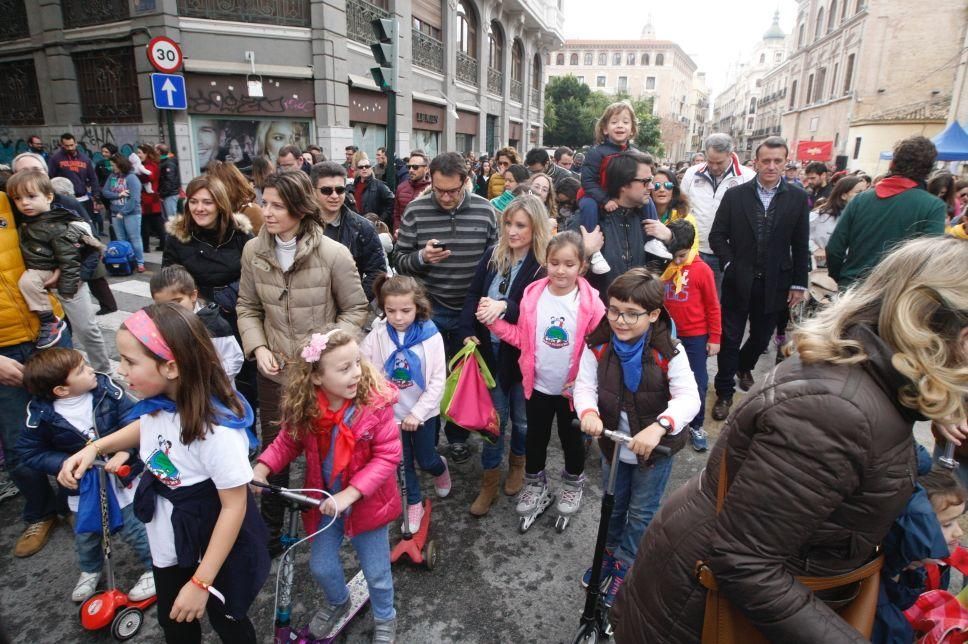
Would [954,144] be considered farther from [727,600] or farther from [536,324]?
[727,600]

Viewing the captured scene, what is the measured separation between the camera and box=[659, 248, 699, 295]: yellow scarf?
412cm

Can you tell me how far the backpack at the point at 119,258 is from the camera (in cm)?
857

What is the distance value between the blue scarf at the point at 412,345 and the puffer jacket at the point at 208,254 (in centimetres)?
134

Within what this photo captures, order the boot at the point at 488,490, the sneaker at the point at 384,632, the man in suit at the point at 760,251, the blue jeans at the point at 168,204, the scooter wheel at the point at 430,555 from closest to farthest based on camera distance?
the sneaker at the point at 384,632 → the scooter wheel at the point at 430,555 → the boot at the point at 488,490 → the man in suit at the point at 760,251 → the blue jeans at the point at 168,204

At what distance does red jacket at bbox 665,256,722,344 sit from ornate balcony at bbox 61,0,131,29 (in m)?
15.0

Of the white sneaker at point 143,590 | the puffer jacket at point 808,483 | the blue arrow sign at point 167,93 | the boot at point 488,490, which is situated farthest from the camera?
the blue arrow sign at point 167,93

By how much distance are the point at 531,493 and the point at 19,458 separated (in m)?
3.16

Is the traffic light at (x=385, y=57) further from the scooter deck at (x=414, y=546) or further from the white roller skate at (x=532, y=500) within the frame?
the scooter deck at (x=414, y=546)

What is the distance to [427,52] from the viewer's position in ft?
61.7

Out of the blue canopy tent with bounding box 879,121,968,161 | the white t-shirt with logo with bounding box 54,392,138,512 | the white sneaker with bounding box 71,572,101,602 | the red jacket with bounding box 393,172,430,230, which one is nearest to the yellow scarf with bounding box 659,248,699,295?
the white t-shirt with logo with bounding box 54,392,138,512

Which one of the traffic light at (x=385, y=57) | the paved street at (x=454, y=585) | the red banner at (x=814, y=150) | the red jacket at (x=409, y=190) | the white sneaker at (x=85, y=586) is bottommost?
the paved street at (x=454, y=585)

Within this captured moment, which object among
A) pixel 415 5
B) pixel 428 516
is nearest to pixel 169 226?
pixel 428 516

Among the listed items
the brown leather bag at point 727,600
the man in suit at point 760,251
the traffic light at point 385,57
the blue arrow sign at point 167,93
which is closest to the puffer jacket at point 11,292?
the brown leather bag at point 727,600

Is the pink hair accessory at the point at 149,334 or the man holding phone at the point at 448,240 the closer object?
the pink hair accessory at the point at 149,334
